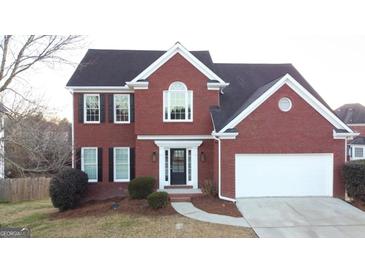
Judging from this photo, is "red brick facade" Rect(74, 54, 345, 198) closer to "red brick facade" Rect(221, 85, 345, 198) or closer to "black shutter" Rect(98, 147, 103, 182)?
"red brick facade" Rect(221, 85, 345, 198)

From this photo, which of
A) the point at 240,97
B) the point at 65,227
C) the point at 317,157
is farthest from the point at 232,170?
the point at 65,227

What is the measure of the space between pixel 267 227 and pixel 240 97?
8.23 metres

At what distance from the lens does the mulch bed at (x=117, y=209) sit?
38.2 ft

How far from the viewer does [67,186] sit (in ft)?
45.3

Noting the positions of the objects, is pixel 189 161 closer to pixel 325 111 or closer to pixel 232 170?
pixel 232 170

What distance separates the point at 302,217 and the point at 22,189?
18.8 meters

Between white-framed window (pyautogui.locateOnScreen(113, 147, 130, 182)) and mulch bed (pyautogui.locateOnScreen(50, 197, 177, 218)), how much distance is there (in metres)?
1.39

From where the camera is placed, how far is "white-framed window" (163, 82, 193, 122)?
1447 cm

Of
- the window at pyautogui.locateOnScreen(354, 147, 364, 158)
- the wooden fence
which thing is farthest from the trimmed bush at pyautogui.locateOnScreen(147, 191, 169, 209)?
the window at pyautogui.locateOnScreen(354, 147, 364, 158)

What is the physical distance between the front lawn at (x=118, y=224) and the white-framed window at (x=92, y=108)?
179 inches

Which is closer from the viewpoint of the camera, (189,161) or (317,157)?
(317,157)

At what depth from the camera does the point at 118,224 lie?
10.5m

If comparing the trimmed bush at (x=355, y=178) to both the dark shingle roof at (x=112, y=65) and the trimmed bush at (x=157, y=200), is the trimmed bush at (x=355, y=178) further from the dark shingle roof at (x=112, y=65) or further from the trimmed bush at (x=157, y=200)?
the dark shingle roof at (x=112, y=65)

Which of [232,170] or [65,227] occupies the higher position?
[232,170]
